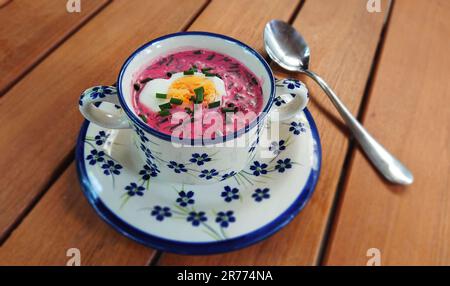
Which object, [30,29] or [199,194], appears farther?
Result: [30,29]

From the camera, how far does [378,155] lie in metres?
0.71

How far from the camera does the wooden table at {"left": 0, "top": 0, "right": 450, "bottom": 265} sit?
604 millimetres

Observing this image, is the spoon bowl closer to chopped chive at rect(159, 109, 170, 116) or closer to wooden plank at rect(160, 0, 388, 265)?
wooden plank at rect(160, 0, 388, 265)

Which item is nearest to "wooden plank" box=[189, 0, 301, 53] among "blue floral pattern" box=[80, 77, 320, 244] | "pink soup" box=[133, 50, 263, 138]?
"pink soup" box=[133, 50, 263, 138]

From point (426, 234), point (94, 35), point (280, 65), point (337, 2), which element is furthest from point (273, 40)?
point (426, 234)

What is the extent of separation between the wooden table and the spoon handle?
0.05 ft

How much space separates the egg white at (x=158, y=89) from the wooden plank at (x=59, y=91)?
172 mm

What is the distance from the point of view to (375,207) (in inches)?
25.9

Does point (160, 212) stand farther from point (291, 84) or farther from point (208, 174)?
point (291, 84)

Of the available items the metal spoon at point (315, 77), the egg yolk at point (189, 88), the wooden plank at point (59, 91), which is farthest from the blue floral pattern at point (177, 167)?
the metal spoon at point (315, 77)

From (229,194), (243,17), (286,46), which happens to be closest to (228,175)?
(229,194)

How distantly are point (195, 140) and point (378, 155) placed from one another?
0.35m
